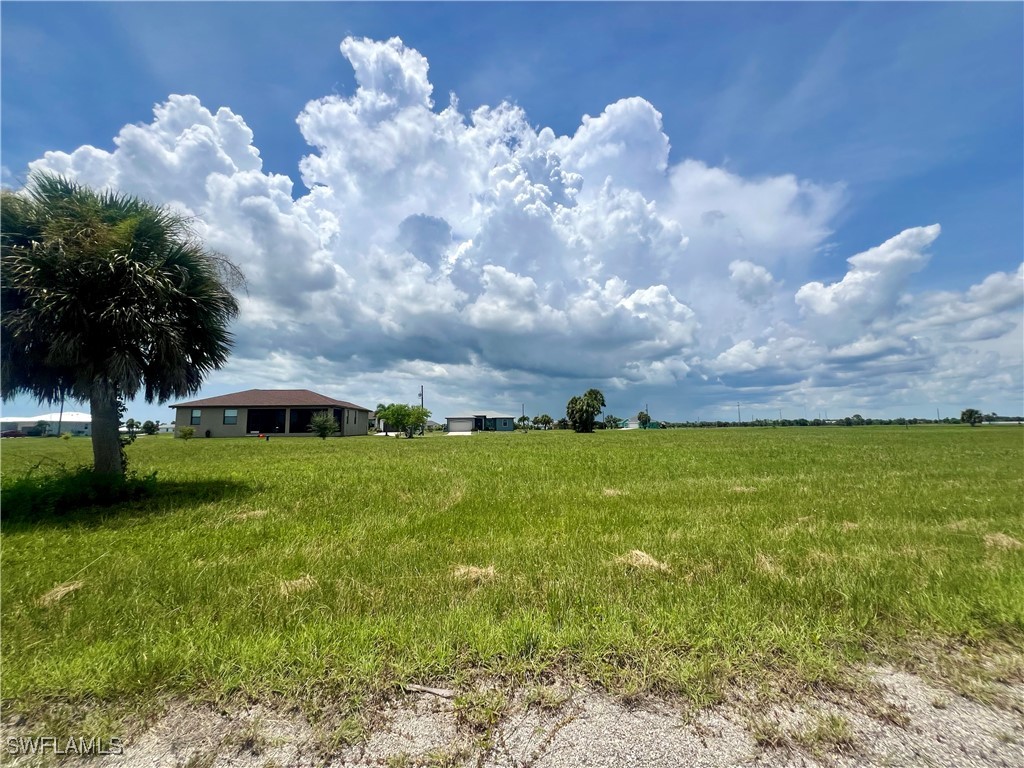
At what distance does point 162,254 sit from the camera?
32.2 ft

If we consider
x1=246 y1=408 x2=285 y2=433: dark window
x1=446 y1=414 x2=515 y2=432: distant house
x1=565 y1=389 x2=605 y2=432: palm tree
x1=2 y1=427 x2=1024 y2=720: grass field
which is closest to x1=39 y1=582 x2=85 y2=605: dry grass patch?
x1=2 y1=427 x2=1024 y2=720: grass field

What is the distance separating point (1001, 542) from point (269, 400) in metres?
60.0

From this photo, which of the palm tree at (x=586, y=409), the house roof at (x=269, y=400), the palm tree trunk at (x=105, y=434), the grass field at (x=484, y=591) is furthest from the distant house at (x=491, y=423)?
the grass field at (x=484, y=591)

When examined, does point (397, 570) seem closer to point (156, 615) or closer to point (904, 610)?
point (156, 615)

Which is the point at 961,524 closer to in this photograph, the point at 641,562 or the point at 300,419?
the point at 641,562

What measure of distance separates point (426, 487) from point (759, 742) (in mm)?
9329

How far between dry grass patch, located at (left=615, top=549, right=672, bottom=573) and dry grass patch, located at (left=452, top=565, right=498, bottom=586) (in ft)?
5.15

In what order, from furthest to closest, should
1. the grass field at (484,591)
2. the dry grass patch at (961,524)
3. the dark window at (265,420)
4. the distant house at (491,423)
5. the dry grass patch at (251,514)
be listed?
the distant house at (491,423), the dark window at (265,420), the dry grass patch at (251,514), the dry grass patch at (961,524), the grass field at (484,591)

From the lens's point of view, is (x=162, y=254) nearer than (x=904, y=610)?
No

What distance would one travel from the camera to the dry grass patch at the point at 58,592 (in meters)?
4.18

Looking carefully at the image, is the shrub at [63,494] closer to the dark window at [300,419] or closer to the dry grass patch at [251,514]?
the dry grass patch at [251,514]

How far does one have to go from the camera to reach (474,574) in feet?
15.8

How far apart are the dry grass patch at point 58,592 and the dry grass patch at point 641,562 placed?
5.97 metres

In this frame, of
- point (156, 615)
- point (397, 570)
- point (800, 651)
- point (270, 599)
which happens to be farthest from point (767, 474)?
point (156, 615)
